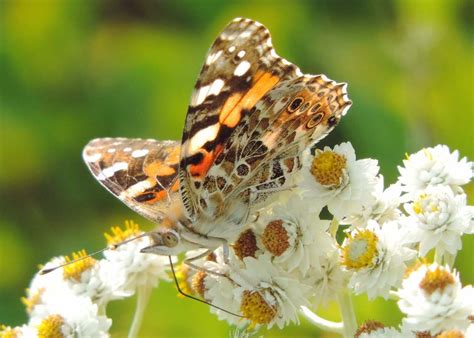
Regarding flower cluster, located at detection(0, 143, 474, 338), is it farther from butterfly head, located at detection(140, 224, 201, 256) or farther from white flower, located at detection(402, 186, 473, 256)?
butterfly head, located at detection(140, 224, 201, 256)

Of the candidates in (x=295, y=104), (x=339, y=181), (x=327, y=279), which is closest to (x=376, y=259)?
(x=327, y=279)

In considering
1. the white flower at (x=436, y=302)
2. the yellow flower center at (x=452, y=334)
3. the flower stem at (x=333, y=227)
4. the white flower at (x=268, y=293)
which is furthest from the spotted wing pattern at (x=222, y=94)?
the yellow flower center at (x=452, y=334)

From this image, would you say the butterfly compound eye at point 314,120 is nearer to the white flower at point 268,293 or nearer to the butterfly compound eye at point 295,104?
the butterfly compound eye at point 295,104

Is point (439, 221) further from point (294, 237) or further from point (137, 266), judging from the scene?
point (137, 266)

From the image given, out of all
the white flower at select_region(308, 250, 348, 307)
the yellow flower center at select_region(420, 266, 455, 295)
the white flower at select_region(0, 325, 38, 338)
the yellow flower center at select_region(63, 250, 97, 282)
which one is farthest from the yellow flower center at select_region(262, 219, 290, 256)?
the white flower at select_region(0, 325, 38, 338)

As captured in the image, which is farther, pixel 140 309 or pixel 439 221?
pixel 140 309

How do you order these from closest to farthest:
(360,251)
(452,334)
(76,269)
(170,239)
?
(452,334) < (360,251) < (170,239) < (76,269)

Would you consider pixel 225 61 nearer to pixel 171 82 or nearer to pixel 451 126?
pixel 451 126

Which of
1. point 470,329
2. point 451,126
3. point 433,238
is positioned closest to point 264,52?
point 433,238
